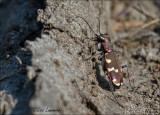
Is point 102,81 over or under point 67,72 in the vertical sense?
under

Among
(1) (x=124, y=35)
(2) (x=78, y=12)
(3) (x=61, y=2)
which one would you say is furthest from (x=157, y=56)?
(3) (x=61, y=2)

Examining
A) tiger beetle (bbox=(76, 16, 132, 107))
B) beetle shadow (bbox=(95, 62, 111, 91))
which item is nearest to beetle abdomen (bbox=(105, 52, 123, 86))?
tiger beetle (bbox=(76, 16, 132, 107))

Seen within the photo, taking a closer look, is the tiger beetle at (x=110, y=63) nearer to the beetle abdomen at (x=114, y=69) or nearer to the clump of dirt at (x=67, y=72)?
the beetle abdomen at (x=114, y=69)

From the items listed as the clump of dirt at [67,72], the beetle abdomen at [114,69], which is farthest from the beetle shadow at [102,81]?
the beetle abdomen at [114,69]

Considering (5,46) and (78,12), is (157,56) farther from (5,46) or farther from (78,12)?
(5,46)

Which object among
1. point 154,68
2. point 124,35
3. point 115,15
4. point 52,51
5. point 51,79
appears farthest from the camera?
point 115,15

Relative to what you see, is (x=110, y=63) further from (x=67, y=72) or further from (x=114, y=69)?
(x=67, y=72)

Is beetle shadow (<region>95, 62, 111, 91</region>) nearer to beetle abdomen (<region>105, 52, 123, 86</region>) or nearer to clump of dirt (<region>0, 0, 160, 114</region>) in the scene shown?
clump of dirt (<region>0, 0, 160, 114</region>)

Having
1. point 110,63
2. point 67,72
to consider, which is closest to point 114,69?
point 110,63
